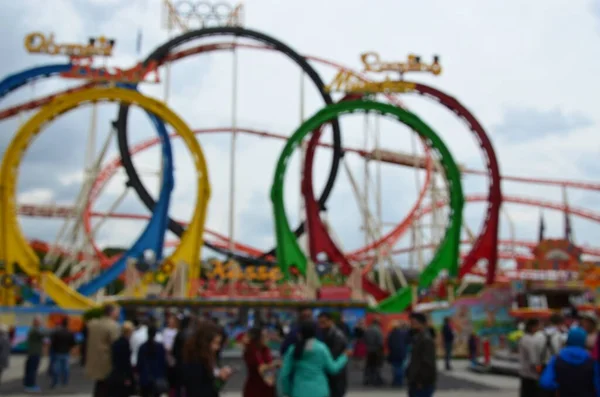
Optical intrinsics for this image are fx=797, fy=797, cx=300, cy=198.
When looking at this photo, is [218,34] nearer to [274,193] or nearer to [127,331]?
[274,193]

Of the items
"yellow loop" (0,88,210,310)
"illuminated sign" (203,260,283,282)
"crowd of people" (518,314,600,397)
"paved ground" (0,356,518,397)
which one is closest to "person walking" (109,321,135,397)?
"crowd of people" (518,314,600,397)

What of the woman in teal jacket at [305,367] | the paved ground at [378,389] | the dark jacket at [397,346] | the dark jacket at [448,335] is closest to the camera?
the woman in teal jacket at [305,367]

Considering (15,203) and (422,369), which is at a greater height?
(15,203)

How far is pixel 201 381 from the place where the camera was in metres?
4.95

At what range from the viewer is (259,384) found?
17.4 feet

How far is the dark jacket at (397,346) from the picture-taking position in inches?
478

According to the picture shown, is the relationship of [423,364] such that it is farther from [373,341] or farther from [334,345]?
[373,341]

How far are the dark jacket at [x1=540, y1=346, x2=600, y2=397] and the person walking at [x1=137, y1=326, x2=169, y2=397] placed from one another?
300 cm

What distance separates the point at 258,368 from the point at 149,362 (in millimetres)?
1376

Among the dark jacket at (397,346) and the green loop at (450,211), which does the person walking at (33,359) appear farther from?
the green loop at (450,211)

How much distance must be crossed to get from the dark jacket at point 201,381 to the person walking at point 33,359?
677 centimetres

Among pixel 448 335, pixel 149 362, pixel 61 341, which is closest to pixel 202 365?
pixel 149 362

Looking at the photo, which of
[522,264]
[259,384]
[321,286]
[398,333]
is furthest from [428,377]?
[522,264]

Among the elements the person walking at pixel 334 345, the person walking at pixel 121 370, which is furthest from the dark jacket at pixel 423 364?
the person walking at pixel 121 370
